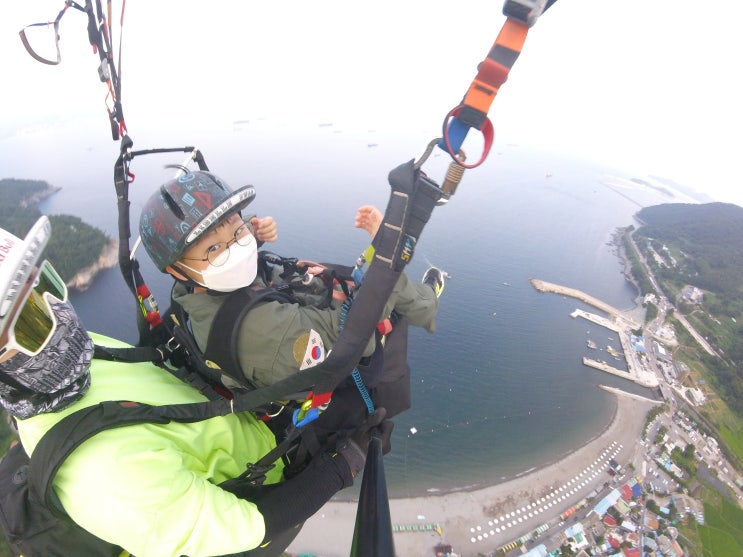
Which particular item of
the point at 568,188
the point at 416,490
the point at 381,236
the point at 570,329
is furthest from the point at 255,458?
the point at 568,188

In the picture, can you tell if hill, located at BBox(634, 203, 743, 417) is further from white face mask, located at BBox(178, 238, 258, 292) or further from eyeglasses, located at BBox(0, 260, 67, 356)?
eyeglasses, located at BBox(0, 260, 67, 356)

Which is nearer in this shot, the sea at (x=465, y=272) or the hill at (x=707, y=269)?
the sea at (x=465, y=272)

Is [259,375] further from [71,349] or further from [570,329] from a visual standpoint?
[570,329]

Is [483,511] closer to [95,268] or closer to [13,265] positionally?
[13,265]

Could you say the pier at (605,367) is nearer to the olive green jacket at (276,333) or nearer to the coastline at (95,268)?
the olive green jacket at (276,333)

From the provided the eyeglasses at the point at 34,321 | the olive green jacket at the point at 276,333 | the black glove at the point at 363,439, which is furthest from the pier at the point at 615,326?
the eyeglasses at the point at 34,321

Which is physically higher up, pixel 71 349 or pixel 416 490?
pixel 71 349

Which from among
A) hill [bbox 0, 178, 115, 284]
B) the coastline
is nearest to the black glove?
hill [bbox 0, 178, 115, 284]
